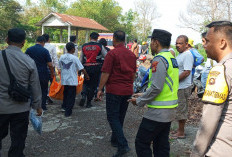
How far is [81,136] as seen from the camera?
15.4 feet

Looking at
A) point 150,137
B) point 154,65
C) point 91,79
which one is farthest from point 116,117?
point 91,79

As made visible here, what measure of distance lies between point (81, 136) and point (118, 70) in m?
1.68

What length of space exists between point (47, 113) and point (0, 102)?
10.4 ft

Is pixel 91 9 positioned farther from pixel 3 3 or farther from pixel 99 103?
pixel 99 103

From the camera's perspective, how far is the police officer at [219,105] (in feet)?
5.12

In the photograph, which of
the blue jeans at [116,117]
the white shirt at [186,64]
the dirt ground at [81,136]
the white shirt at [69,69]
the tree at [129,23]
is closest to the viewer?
the blue jeans at [116,117]

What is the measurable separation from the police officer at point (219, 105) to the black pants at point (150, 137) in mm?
1122

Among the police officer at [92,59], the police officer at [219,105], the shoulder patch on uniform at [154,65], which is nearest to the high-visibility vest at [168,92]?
the shoulder patch on uniform at [154,65]

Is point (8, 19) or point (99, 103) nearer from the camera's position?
point (99, 103)

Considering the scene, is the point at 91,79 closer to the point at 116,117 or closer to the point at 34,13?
the point at 116,117

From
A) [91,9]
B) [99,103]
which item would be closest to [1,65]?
[99,103]

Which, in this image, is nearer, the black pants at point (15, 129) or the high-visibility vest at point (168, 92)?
the high-visibility vest at point (168, 92)

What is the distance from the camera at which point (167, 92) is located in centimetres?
281

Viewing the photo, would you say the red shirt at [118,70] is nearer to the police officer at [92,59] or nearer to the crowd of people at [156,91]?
the crowd of people at [156,91]
